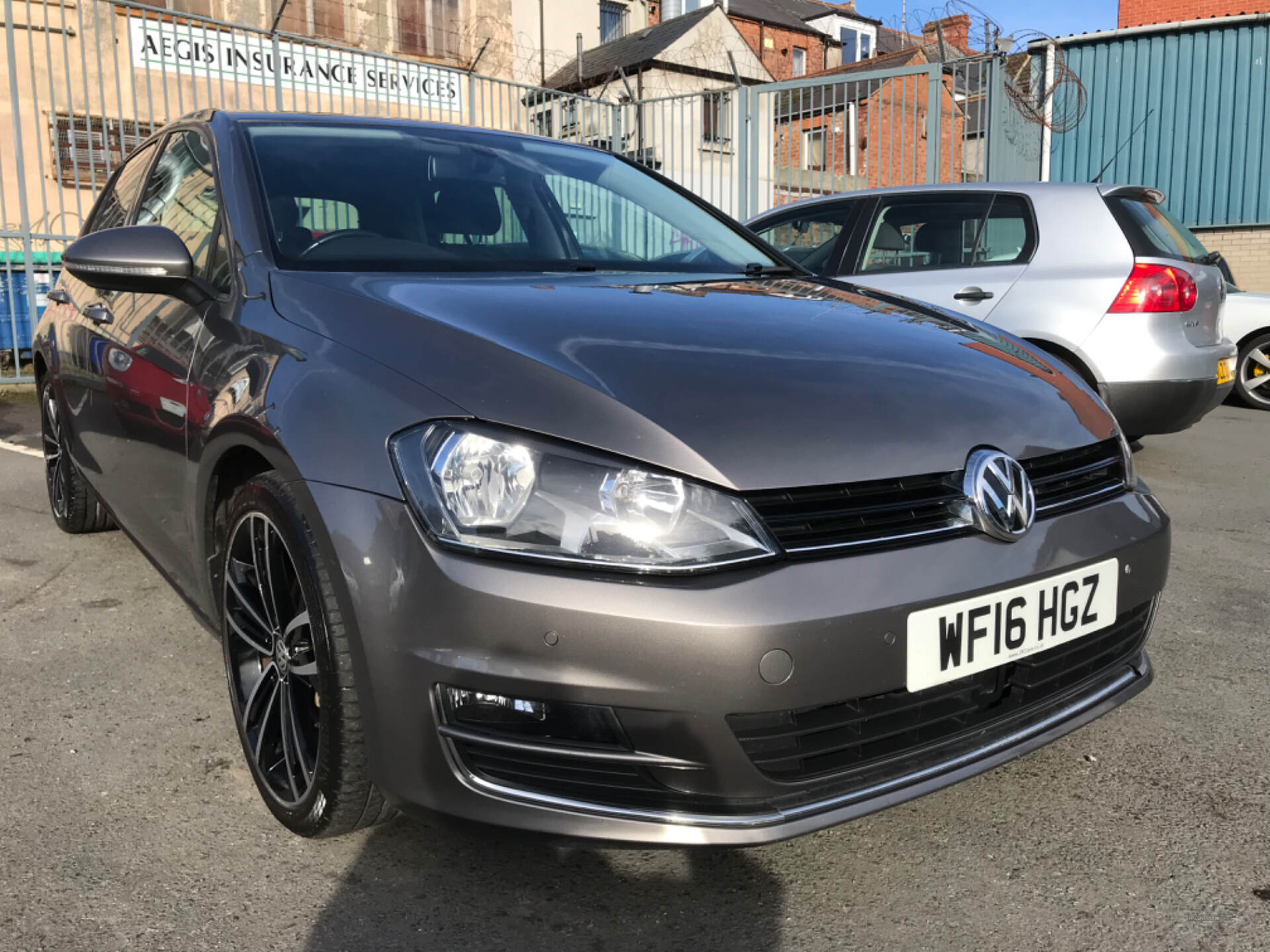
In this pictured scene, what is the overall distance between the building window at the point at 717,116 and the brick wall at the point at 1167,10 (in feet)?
50.6

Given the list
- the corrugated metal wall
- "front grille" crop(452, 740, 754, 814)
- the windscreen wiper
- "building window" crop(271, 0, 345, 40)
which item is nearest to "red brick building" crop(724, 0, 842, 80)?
"building window" crop(271, 0, 345, 40)

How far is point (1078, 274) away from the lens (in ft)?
17.4

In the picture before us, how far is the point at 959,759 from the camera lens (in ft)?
5.97

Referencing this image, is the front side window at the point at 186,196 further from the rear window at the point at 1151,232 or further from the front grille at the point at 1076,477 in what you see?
the rear window at the point at 1151,232

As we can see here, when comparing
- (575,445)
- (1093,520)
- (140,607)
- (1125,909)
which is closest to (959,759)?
(1125,909)

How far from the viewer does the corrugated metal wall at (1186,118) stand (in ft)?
41.3

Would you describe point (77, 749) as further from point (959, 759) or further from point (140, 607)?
point (959, 759)

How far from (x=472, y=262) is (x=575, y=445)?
3.29ft

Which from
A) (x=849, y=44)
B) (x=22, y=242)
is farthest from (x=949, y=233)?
(x=849, y=44)

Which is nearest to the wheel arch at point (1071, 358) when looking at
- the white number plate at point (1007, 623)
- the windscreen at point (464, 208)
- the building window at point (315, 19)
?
the windscreen at point (464, 208)

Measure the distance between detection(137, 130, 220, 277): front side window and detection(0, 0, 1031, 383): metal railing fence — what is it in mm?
5432

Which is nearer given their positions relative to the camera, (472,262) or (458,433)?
(458,433)

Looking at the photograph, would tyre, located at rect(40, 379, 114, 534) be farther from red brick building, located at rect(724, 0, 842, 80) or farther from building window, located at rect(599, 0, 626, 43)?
red brick building, located at rect(724, 0, 842, 80)

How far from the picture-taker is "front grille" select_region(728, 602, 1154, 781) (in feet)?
5.48
